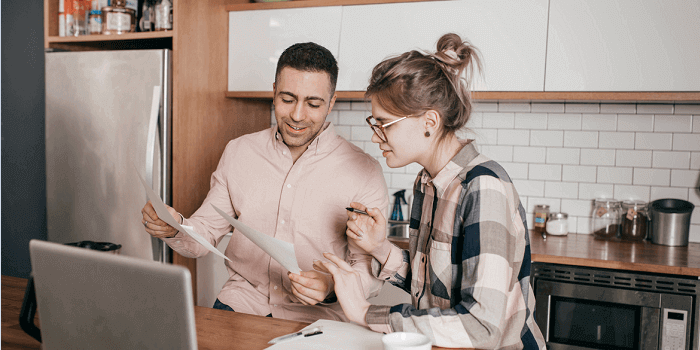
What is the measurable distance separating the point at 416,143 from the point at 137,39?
2299 millimetres

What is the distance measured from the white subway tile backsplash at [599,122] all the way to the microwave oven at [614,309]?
92 cm

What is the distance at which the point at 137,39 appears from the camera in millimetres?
3090

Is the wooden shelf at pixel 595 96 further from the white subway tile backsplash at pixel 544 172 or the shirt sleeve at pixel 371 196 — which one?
the shirt sleeve at pixel 371 196

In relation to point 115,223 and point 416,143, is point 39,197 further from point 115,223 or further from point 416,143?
point 416,143

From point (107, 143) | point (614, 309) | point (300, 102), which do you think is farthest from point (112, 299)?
point (107, 143)

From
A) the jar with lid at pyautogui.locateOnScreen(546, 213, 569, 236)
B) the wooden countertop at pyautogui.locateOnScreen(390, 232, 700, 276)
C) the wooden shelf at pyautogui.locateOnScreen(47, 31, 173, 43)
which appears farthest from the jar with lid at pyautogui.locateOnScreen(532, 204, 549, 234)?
the wooden shelf at pyautogui.locateOnScreen(47, 31, 173, 43)

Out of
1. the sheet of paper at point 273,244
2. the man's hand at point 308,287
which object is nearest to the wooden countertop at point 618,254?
the man's hand at point 308,287

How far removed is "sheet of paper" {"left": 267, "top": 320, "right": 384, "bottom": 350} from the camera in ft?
3.84

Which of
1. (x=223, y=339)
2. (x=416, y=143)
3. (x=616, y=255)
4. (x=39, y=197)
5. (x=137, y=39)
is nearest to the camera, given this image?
(x=223, y=339)

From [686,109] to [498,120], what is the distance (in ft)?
3.04

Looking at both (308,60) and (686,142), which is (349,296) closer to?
(308,60)

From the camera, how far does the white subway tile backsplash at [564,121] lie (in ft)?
9.62

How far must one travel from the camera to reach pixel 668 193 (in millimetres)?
2807

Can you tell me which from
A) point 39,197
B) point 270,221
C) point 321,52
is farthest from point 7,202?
point 321,52
